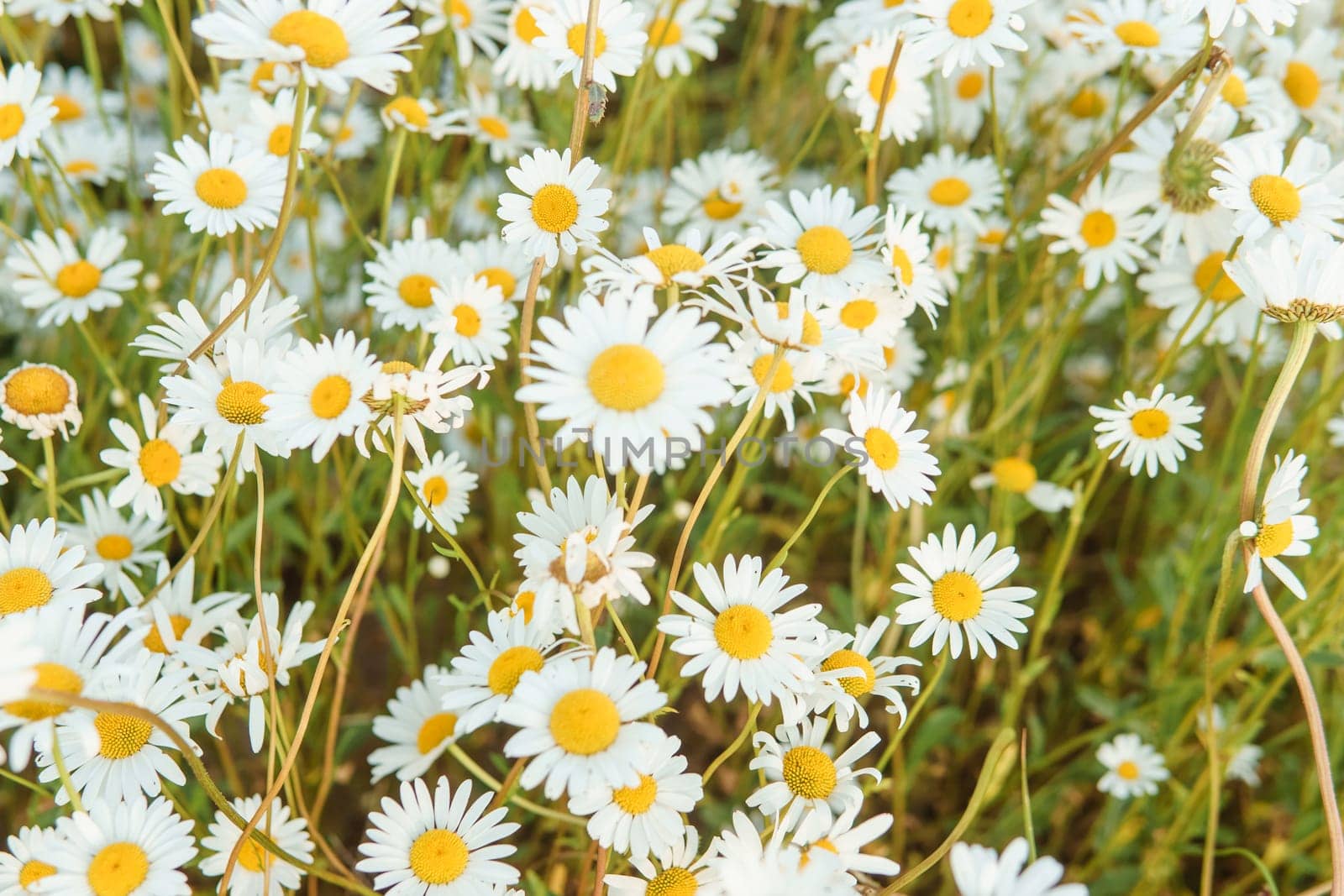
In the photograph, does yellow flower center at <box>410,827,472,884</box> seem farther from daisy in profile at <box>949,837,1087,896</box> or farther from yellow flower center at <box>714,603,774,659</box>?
daisy in profile at <box>949,837,1087,896</box>

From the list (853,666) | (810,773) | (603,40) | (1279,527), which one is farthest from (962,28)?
(810,773)

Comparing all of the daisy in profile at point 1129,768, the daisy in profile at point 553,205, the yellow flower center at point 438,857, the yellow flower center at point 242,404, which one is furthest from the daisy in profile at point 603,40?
the daisy in profile at point 1129,768

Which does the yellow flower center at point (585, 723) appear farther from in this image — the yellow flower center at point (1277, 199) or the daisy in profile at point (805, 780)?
the yellow flower center at point (1277, 199)

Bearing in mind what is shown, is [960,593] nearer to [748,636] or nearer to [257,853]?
[748,636]

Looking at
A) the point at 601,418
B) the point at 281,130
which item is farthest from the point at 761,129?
the point at 601,418

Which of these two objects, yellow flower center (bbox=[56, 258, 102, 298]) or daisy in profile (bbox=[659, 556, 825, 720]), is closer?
daisy in profile (bbox=[659, 556, 825, 720])

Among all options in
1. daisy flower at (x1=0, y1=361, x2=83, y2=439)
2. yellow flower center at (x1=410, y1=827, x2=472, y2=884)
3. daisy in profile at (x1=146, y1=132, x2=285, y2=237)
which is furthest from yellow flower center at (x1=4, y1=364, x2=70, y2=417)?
yellow flower center at (x1=410, y1=827, x2=472, y2=884)

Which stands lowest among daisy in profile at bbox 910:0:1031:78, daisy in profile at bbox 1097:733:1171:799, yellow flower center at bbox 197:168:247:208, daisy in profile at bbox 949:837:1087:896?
daisy in profile at bbox 1097:733:1171:799
